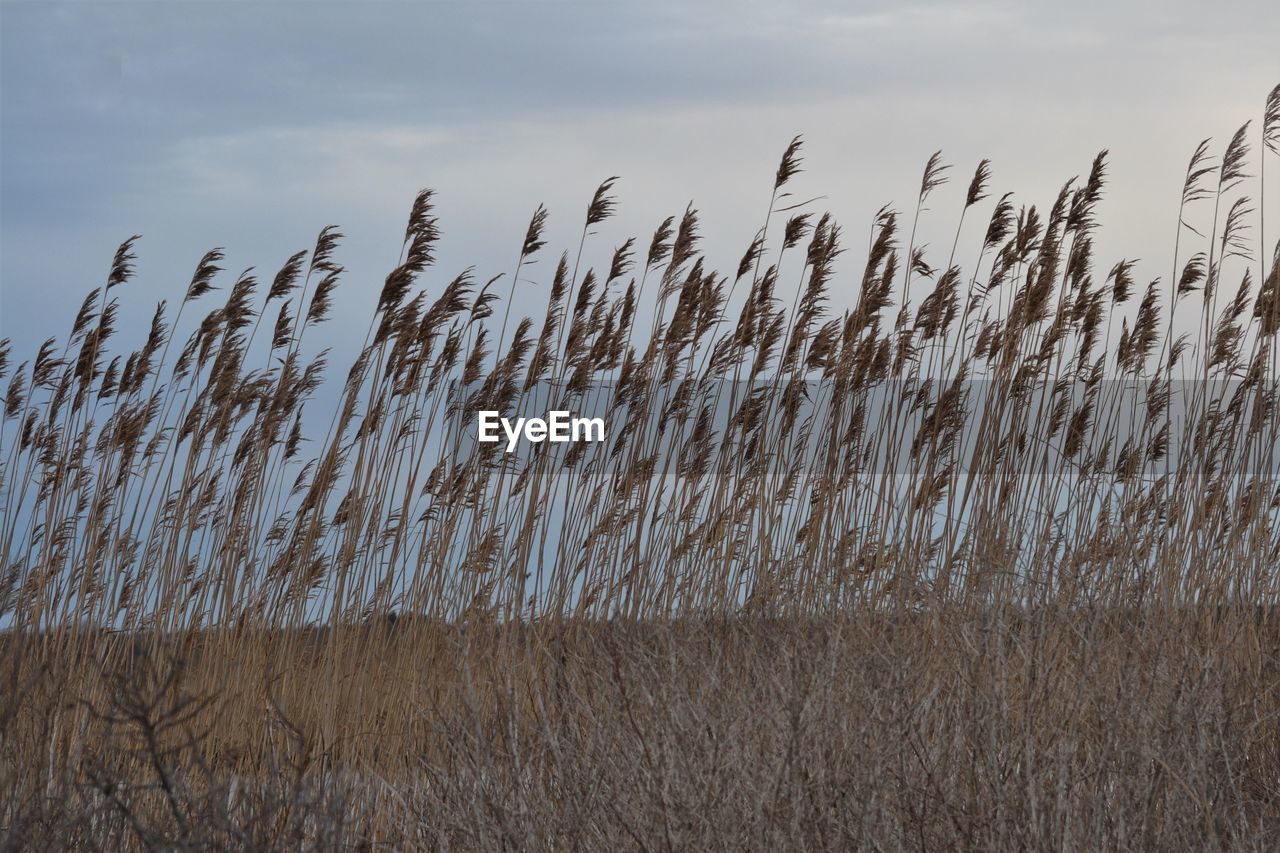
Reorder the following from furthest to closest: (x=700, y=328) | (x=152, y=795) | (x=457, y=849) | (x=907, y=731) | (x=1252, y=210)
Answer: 1. (x=1252, y=210)
2. (x=700, y=328)
3. (x=152, y=795)
4. (x=457, y=849)
5. (x=907, y=731)

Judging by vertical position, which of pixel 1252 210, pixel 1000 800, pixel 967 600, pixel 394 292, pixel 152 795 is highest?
pixel 1252 210

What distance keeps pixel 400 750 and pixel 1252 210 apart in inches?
175

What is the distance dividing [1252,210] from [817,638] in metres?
3.32

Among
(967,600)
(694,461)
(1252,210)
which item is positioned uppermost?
(1252,210)

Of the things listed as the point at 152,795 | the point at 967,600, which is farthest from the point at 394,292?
the point at 967,600

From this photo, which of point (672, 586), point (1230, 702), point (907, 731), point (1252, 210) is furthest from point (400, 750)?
point (1252, 210)

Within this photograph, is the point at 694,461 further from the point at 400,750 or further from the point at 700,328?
the point at 400,750

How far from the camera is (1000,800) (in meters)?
2.22

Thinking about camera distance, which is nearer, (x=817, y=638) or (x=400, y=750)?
(x=817, y=638)

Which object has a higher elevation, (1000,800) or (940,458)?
(940,458)

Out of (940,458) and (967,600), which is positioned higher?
(940,458)

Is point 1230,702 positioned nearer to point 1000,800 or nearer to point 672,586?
point 1000,800

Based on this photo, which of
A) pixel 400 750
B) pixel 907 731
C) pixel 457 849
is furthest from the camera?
pixel 400 750

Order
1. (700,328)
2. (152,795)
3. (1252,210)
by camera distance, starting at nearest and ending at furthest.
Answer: (152,795) → (700,328) → (1252,210)
